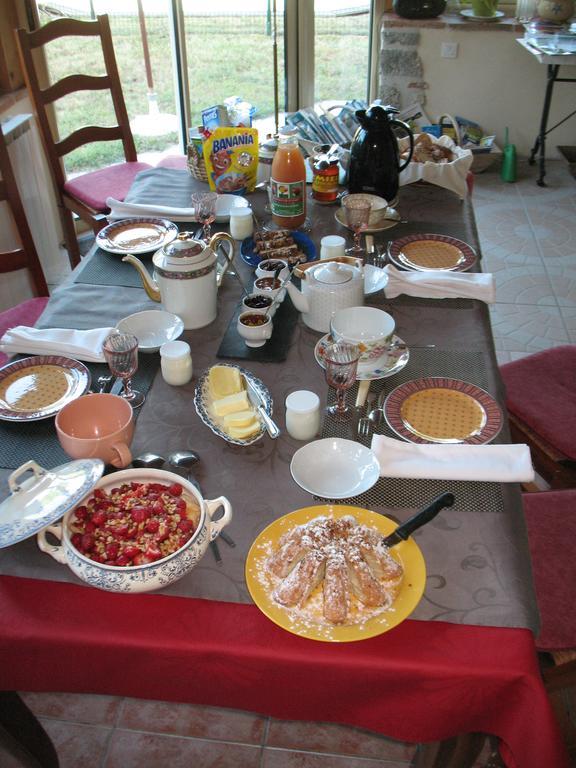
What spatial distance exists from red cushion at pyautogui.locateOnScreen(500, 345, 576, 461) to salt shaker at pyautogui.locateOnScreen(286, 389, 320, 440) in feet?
2.23

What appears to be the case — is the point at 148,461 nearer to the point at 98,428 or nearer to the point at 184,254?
the point at 98,428

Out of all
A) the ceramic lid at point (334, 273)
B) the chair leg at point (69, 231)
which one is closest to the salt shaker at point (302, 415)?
the ceramic lid at point (334, 273)

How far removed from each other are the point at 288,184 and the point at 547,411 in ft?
2.80

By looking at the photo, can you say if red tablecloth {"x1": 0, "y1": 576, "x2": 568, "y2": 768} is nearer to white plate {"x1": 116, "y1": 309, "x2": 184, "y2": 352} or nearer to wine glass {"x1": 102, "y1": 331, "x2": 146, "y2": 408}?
wine glass {"x1": 102, "y1": 331, "x2": 146, "y2": 408}

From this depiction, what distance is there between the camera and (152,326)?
1433mm

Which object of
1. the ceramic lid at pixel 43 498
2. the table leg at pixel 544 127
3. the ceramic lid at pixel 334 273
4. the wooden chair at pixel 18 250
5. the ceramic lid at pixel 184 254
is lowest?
the table leg at pixel 544 127

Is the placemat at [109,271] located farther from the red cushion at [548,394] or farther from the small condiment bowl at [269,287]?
the red cushion at [548,394]

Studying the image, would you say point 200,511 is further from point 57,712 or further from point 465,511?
point 57,712

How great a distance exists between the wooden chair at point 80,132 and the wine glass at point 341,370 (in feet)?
4.84

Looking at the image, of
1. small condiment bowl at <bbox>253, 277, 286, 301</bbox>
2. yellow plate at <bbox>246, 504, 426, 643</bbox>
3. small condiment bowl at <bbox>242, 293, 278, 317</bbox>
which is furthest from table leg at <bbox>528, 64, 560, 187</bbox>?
yellow plate at <bbox>246, 504, 426, 643</bbox>

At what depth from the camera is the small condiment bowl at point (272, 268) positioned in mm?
1557

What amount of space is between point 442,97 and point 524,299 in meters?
1.68

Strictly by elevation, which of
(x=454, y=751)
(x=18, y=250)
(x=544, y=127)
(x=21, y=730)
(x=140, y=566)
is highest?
(x=140, y=566)

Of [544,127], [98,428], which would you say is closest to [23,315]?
[98,428]
